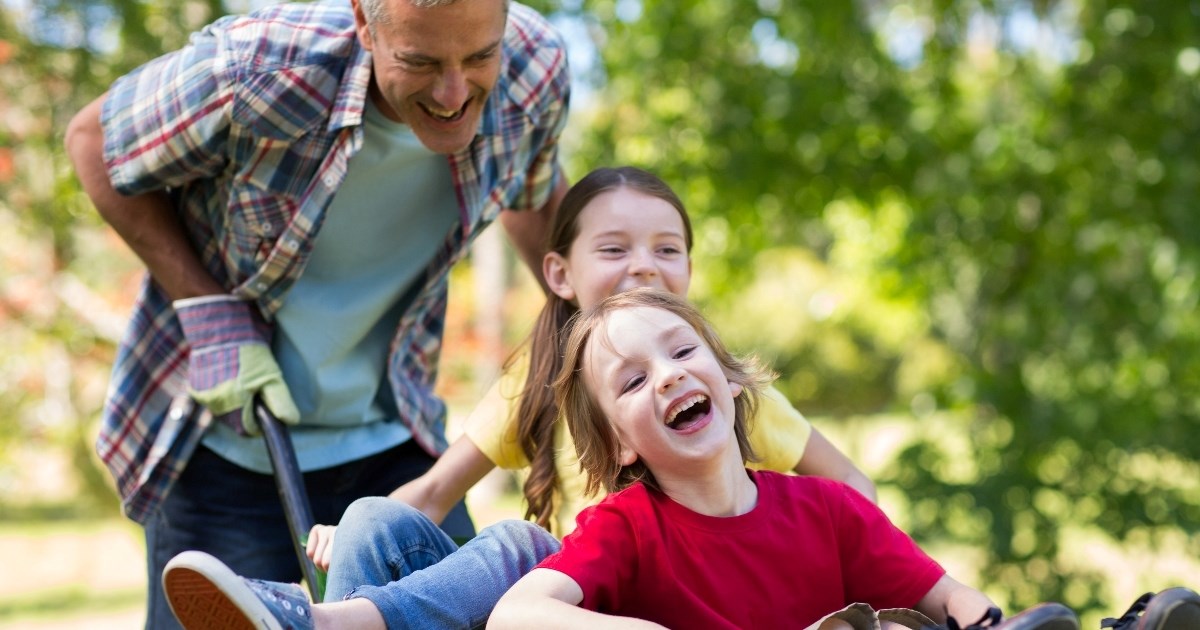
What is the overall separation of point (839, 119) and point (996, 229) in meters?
0.87

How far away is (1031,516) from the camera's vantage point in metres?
6.08

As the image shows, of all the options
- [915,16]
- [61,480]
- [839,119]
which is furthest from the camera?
[61,480]

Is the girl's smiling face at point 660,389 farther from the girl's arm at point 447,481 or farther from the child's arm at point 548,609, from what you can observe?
the girl's arm at point 447,481

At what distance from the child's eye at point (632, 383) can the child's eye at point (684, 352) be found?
59 mm

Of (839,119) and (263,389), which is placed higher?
(839,119)

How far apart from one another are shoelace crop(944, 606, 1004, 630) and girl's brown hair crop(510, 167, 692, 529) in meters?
0.86

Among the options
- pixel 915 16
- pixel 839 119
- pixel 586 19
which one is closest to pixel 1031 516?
pixel 839 119

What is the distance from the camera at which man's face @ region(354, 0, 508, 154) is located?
88.4 inches

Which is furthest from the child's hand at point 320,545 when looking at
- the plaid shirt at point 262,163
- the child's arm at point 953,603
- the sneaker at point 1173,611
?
the sneaker at point 1173,611

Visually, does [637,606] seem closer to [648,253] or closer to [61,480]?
[648,253]

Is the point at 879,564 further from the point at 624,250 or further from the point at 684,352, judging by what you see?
the point at 624,250

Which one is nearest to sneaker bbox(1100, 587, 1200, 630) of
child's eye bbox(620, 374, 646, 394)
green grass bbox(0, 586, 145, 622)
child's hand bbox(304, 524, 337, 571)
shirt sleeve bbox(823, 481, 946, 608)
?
shirt sleeve bbox(823, 481, 946, 608)

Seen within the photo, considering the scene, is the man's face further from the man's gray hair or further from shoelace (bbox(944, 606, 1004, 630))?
shoelace (bbox(944, 606, 1004, 630))

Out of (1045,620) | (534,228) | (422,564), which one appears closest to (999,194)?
(534,228)
